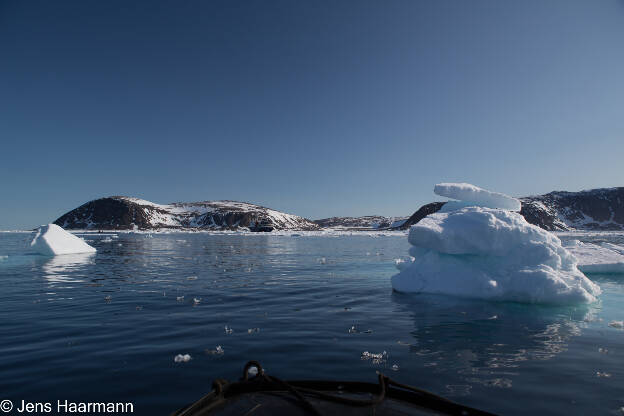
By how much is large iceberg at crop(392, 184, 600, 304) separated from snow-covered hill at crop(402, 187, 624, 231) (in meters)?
158

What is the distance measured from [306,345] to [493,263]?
34.2 feet

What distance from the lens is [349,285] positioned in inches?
615

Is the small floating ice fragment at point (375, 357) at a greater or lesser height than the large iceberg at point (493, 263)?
lesser

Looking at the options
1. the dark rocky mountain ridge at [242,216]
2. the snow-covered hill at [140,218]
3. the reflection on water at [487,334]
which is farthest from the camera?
the snow-covered hill at [140,218]

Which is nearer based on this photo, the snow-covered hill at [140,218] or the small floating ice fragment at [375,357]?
the small floating ice fragment at [375,357]

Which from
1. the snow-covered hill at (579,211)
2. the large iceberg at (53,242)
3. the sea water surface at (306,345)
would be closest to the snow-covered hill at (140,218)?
the snow-covered hill at (579,211)

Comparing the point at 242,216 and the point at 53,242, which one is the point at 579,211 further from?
the point at 53,242

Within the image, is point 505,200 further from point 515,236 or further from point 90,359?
point 90,359

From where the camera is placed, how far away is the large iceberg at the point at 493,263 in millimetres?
11625

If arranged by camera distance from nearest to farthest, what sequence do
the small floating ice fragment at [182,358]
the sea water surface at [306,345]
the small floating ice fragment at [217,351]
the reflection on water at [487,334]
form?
1. the sea water surface at [306,345]
2. the reflection on water at [487,334]
3. the small floating ice fragment at [182,358]
4. the small floating ice fragment at [217,351]

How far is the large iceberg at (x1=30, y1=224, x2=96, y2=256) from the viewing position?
3145 cm

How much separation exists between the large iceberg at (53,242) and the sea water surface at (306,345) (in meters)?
22.6

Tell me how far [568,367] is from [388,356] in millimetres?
3548

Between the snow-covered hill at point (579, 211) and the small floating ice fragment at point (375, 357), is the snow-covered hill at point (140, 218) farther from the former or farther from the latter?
the small floating ice fragment at point (375, 357)
